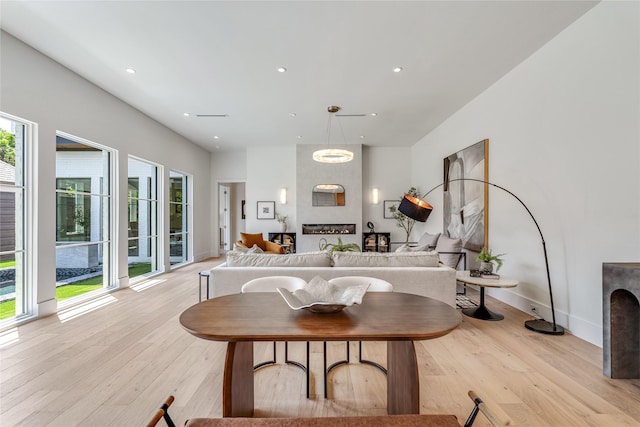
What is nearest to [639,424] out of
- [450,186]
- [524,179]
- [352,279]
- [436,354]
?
[436,354]

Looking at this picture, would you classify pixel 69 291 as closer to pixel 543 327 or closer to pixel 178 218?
pixel 178 218

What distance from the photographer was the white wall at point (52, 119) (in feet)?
10.1

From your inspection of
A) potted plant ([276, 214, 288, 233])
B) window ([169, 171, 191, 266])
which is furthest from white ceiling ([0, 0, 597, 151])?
potted plant ([276, 214, 288, 233])

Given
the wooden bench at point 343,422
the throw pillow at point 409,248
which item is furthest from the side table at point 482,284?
the wooden bench at point 343,422

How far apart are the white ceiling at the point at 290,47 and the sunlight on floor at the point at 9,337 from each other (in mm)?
3009

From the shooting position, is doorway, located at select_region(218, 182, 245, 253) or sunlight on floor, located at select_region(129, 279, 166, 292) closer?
sunlight on floor, located at select_region(129, 279, 166, 292)

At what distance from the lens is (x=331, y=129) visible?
6.29m

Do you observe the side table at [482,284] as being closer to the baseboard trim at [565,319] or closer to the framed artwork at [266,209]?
the baseboard trim at [565,319]

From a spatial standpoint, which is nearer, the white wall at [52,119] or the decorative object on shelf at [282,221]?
the white wall at [52,119]

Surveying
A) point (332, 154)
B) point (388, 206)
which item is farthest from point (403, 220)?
point (332, 154)

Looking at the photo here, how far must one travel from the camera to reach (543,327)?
9.75 ft

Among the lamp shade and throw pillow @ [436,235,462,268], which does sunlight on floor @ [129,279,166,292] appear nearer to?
the lamp shade

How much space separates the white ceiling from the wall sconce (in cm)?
298

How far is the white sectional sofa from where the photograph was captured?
3117 millimetres
